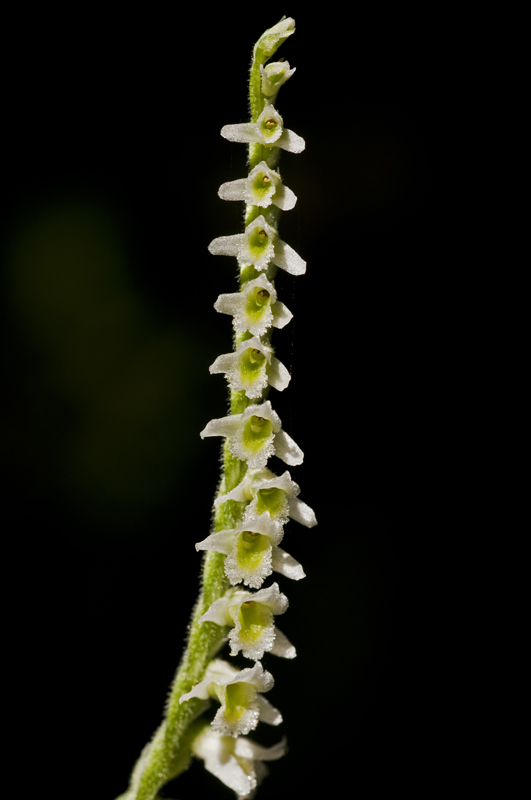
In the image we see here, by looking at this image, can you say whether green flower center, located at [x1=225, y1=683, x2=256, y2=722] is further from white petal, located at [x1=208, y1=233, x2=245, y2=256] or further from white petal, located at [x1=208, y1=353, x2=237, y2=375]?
white petal, located at [x1=208, y1=233, x2=245, y2=256]

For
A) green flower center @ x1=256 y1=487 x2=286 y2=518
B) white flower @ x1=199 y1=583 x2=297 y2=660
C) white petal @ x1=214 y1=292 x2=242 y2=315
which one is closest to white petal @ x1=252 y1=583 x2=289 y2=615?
white flower @ x1=199 y1=583 x2=297 y2=660

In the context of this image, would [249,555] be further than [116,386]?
No

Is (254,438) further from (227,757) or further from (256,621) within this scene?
(227,757)

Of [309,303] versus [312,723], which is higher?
[309,303]

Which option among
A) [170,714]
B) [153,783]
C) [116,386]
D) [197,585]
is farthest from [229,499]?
[197,585]

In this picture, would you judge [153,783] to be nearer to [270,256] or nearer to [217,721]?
[217,721]

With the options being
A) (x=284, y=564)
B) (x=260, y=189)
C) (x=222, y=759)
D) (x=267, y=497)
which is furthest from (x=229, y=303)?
(x=222, y=759)
